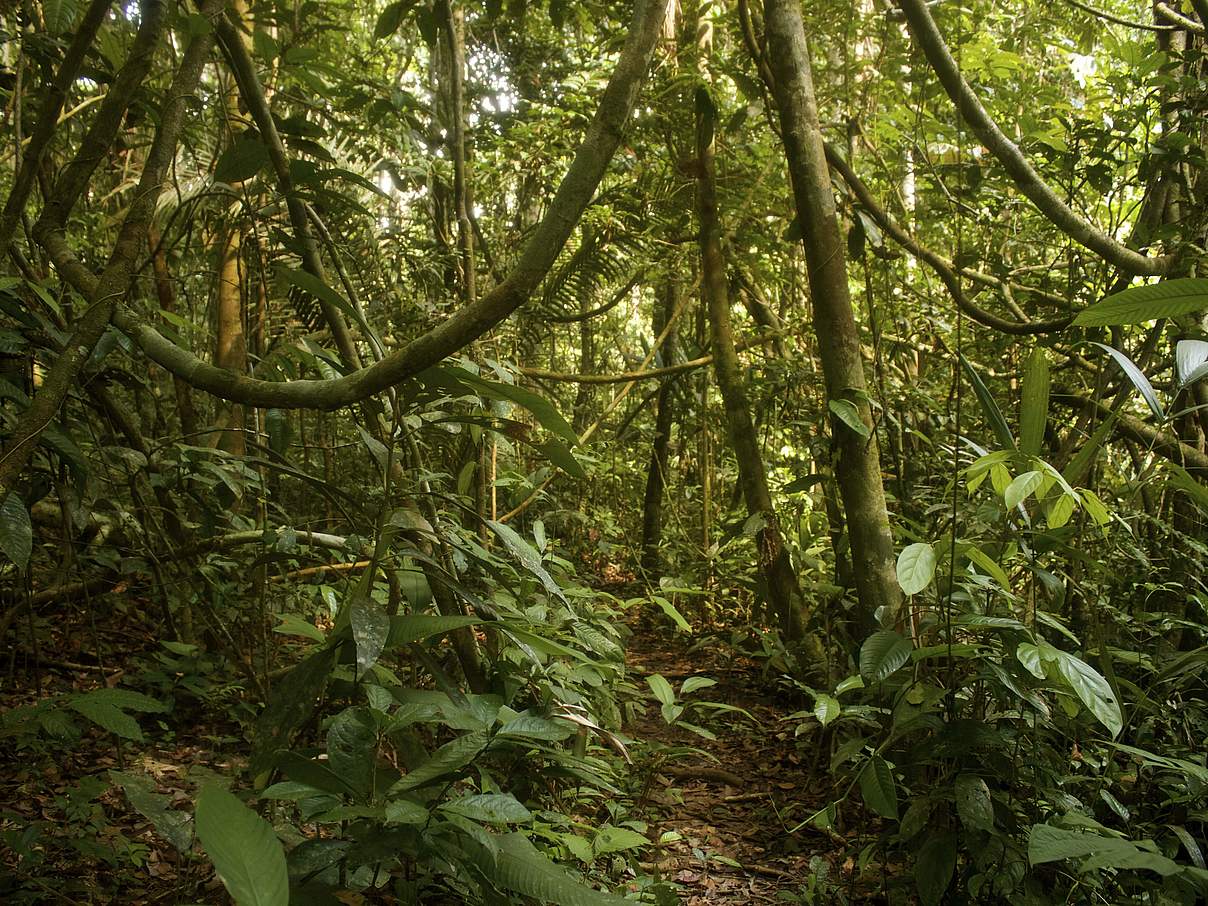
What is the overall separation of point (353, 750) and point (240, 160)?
1216 mm

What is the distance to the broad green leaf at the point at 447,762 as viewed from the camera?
56.6 inches

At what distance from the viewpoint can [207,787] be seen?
112 cm

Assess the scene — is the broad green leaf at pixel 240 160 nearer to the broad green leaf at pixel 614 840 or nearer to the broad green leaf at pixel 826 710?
the broad green leaf at pixel 614 840

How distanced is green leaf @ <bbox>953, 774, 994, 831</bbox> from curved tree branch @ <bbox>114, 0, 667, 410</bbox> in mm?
1481

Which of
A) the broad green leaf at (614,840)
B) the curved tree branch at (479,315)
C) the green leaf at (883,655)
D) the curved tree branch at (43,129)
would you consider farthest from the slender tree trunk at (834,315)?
the curved tree branch at (43,129)

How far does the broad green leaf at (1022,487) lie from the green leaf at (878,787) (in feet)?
2.30

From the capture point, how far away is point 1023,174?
2.95 meters

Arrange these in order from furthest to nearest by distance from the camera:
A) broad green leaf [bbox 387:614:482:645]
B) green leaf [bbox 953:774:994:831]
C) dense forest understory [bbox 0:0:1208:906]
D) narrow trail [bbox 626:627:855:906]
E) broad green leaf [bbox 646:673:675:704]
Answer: narrow trail [bbox 626:627:855:906]
broad green leaf [bbox 646:673:675:704]
green leaf [bbox 953:774:994:831]
dense forest understory [bbox 0:0:1208:906]
broad green leaf [bbox 387:614:482:645]

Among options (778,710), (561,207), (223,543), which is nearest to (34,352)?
(223,543)

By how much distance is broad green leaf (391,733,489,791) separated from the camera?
56.6 inches

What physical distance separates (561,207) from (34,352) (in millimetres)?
1337

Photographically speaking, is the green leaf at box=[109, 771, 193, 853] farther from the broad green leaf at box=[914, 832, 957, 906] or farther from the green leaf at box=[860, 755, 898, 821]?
the broad green leaf at box=[914, 832, 957, 906]

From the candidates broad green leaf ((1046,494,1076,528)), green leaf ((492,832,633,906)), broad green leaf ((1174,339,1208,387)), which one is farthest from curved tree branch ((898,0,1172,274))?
green leaf ((492,832,633,906))

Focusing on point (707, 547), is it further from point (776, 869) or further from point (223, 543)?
point (223, 543)
